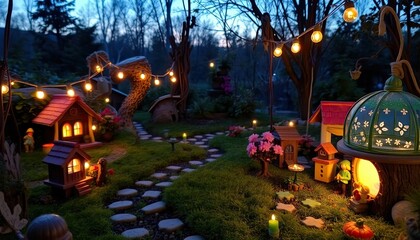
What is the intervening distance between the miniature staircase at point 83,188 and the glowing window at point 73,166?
212mm

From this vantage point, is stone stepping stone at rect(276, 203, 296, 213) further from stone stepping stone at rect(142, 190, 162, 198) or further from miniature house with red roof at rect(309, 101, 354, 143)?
miniature house with red roof at rect(309, 101, 354, 143)

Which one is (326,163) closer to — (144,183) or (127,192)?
(144,183)

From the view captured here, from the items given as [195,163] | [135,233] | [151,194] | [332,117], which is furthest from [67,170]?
[332,117]

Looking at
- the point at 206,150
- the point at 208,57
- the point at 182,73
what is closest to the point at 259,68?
the point at 208,57

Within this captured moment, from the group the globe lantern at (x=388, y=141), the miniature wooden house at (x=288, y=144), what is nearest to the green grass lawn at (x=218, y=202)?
the miniature wooden house at (x=288, y=144)

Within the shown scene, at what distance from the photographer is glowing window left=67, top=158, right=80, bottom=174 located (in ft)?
13.7

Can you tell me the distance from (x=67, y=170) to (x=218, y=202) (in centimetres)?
221

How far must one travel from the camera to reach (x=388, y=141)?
3346mm

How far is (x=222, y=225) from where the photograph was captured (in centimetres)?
332

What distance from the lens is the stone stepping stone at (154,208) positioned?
395cm

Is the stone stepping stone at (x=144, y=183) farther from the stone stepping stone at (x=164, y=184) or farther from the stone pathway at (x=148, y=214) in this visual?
the stone stepping stone at (x=164, y=184)

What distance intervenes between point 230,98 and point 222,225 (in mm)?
9548

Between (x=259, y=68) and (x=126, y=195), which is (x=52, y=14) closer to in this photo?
Answer: (x=259, y=68)

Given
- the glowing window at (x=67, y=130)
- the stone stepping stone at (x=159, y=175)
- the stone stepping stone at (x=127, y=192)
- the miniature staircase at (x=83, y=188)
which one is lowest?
the stone stepping stone at (x=127, y=192)
